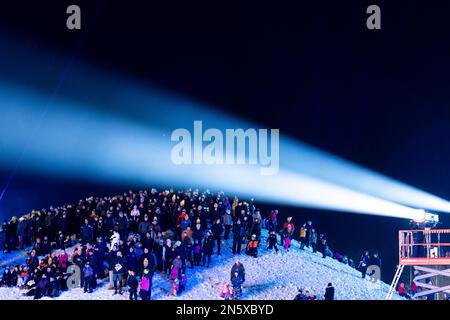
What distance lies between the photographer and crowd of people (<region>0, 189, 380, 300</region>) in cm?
1800

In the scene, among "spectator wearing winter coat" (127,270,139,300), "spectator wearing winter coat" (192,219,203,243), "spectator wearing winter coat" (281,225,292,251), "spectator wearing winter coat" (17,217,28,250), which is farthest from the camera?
"spectator wearing winter coat" (281,225,292,251)

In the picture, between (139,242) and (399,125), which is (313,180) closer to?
(399,125)

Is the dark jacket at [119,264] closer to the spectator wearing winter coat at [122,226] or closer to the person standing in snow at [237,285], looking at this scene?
the spectator wearing winter coat at [122,226]

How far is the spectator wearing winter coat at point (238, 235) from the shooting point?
2011cm

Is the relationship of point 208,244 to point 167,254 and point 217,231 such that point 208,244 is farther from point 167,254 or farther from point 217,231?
point 167,254

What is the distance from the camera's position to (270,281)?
760 inches

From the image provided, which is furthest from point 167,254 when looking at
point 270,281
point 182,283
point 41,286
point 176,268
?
point 41,286

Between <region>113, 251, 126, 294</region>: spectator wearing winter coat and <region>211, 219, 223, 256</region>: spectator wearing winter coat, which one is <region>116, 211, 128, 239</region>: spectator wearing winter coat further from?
<region>211, 219, 223, 256</region>: spectator wearing winter coat

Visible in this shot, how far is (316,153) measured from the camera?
1035 inches

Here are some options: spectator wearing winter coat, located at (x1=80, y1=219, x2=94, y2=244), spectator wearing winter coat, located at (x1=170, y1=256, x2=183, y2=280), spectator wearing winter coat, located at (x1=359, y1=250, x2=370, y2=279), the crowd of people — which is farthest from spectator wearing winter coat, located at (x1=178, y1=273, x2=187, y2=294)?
spectator wearing winter coat, located at (x1=359, y1=250, x2=370, y2=279)

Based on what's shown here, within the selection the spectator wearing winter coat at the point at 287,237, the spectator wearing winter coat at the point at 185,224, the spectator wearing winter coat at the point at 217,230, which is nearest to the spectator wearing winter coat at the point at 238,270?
the spectator wearing winter coat at the point at 217,230

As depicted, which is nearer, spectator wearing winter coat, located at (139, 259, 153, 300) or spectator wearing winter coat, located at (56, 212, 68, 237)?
spectator wearing winter coat, located at (139, 259, 153, 300)

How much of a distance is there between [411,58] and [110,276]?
587 inches

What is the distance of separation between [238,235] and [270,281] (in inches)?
71.0
